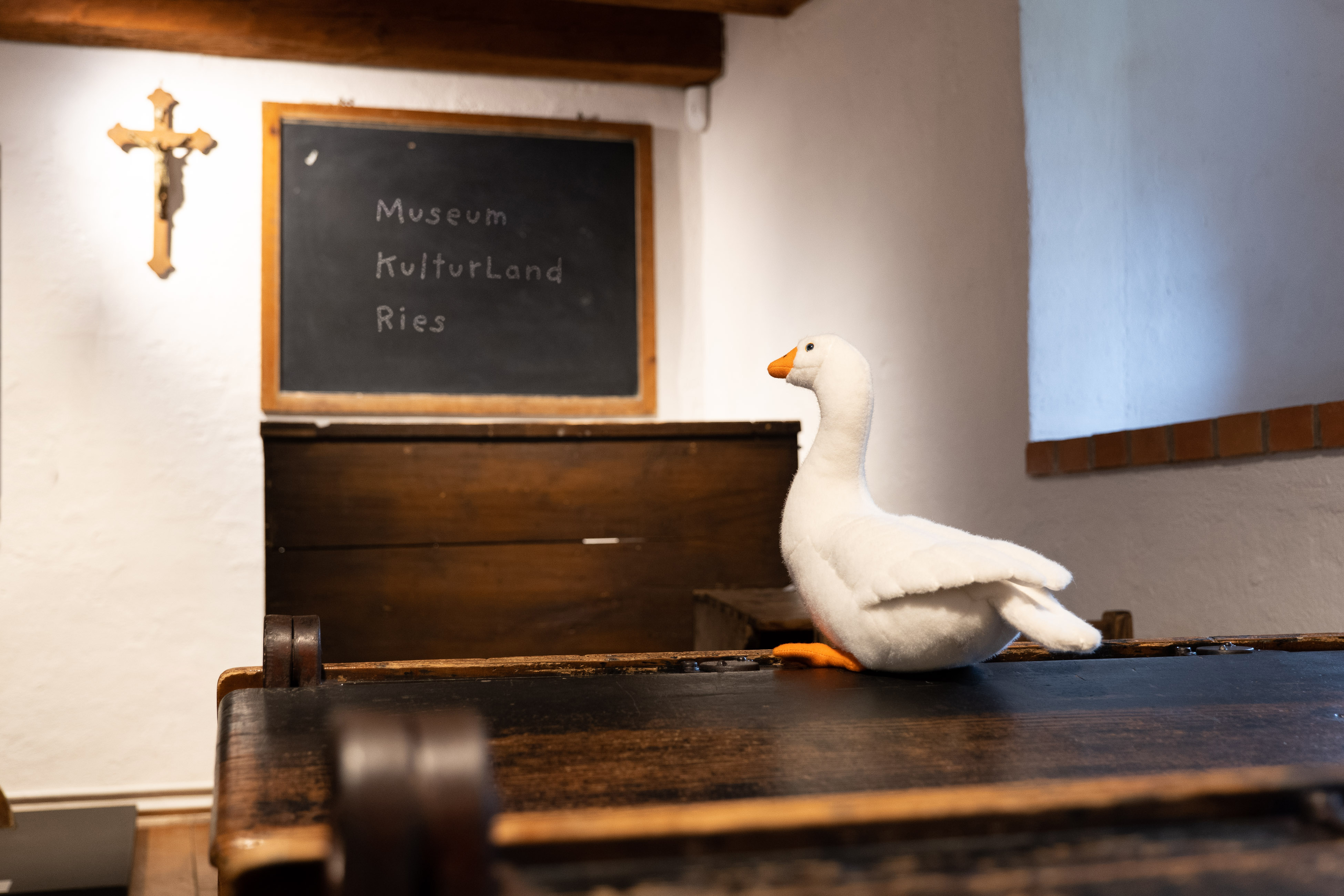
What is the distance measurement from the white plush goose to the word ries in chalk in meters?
2.20

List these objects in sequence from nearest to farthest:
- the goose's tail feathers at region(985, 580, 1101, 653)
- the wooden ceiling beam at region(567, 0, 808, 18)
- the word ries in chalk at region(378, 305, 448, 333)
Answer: the goose's tail feathers at region(985, 580, 1101, 653) → the wooden ceiling beam at region(567, 0, 808, 18) → the word ries in chalk at region(378, 305, 448, 333)

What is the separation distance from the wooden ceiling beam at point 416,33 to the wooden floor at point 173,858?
2028mm

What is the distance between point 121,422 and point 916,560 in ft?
8.79

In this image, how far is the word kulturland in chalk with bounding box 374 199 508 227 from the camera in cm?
298

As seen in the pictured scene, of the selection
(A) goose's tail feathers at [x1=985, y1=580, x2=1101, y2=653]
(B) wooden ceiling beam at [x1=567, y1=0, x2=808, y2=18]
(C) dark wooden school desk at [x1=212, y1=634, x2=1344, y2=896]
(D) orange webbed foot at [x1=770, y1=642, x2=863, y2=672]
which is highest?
(B) wooden ceiling beam at [x1=567, y1=0, x2=808, y2=18]

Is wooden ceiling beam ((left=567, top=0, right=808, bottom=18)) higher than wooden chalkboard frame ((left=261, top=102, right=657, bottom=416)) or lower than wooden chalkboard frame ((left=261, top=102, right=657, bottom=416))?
higher

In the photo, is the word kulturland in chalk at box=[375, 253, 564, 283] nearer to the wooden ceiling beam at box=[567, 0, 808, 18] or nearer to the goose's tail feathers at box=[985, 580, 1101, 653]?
the wooden ceiling beam at box=[567, 0, 808, 18]

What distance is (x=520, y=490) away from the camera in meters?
1.90

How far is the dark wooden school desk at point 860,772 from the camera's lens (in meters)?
0.30

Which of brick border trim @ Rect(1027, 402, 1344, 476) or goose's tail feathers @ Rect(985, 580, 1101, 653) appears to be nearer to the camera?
goose's tail feathers @ Rect(985, 580, 1101, 653)

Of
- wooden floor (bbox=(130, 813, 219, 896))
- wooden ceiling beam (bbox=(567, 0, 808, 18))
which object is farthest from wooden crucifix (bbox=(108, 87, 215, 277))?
wooden floor (bbox=(130, 813, 219, 896))

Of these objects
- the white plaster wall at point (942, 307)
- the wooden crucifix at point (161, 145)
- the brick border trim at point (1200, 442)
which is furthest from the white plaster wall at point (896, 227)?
the wooden crucifix at point (161, 145)

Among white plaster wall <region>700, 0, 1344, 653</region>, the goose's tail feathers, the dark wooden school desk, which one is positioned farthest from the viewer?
white plaster wall <region>700, 0, 1344, 653</region>

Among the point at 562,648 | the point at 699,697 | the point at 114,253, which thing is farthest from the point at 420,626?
the point at 114,253
